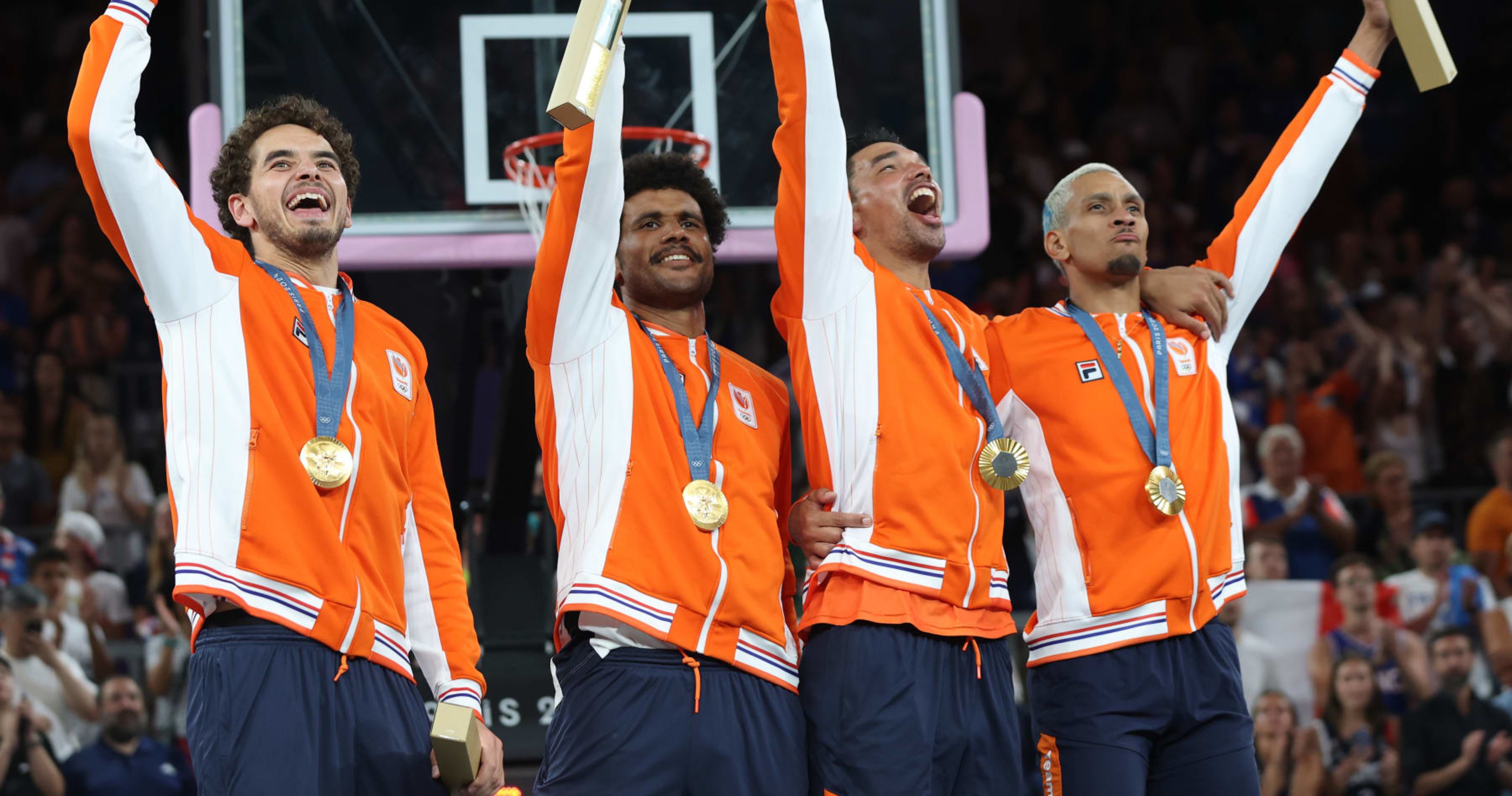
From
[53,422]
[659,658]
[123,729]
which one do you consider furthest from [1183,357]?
[53,422]

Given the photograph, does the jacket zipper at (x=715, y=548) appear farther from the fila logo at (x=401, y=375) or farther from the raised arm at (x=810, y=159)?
the fila logo at (x=401, y=375)

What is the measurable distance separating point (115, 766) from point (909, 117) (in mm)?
4146

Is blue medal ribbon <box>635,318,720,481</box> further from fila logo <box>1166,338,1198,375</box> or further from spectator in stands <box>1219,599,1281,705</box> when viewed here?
spectator in stands <box>1219,599,1281,705</box>

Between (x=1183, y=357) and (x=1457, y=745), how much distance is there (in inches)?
157

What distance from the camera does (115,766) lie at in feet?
23.4

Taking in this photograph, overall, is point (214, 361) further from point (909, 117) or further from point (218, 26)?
point (909, 117)

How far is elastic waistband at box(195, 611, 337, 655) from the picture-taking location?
3.35 m

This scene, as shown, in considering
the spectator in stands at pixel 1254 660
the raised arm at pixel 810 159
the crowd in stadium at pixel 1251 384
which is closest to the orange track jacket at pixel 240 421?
the raised arm at pixel 810 159

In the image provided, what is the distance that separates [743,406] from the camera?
417cm

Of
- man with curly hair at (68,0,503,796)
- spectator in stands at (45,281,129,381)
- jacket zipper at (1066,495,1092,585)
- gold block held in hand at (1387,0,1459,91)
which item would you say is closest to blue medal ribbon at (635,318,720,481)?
man with curly hair at (68,0,503,796)

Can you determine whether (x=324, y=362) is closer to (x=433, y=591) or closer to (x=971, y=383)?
(x=433, y=591)

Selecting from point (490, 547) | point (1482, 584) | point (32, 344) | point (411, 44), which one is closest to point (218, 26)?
point (411, 44)

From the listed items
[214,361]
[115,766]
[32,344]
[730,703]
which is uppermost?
[32,344]

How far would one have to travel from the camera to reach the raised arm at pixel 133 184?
3299 mm
